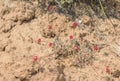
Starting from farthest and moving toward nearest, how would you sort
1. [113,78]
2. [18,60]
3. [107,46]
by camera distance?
[107,46], [113,78], [18,60]

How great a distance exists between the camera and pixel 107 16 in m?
4.23

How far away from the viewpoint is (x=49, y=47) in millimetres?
3625

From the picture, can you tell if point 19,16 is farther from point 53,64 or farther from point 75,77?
point 75,77

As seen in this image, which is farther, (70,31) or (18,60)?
(70,31)

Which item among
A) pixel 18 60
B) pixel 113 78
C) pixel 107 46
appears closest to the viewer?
pixel 18 60

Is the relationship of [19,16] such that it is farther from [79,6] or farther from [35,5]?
[79,6]

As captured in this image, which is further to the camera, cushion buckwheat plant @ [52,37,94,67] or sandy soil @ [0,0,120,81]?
cushion buckwheat plant @ [52,37,94,67]

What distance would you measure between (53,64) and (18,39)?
53cm

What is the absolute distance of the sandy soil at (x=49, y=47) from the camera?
340cm

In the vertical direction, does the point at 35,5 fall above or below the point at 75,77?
above

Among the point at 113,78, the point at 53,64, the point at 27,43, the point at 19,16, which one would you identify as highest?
the point at 19,16

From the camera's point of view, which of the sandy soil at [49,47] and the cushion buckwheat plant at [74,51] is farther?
the cushion buckwheat plant at [74,51]

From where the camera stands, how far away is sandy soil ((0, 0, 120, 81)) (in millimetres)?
3400

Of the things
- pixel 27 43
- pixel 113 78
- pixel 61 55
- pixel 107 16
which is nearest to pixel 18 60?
pixel 27 43
